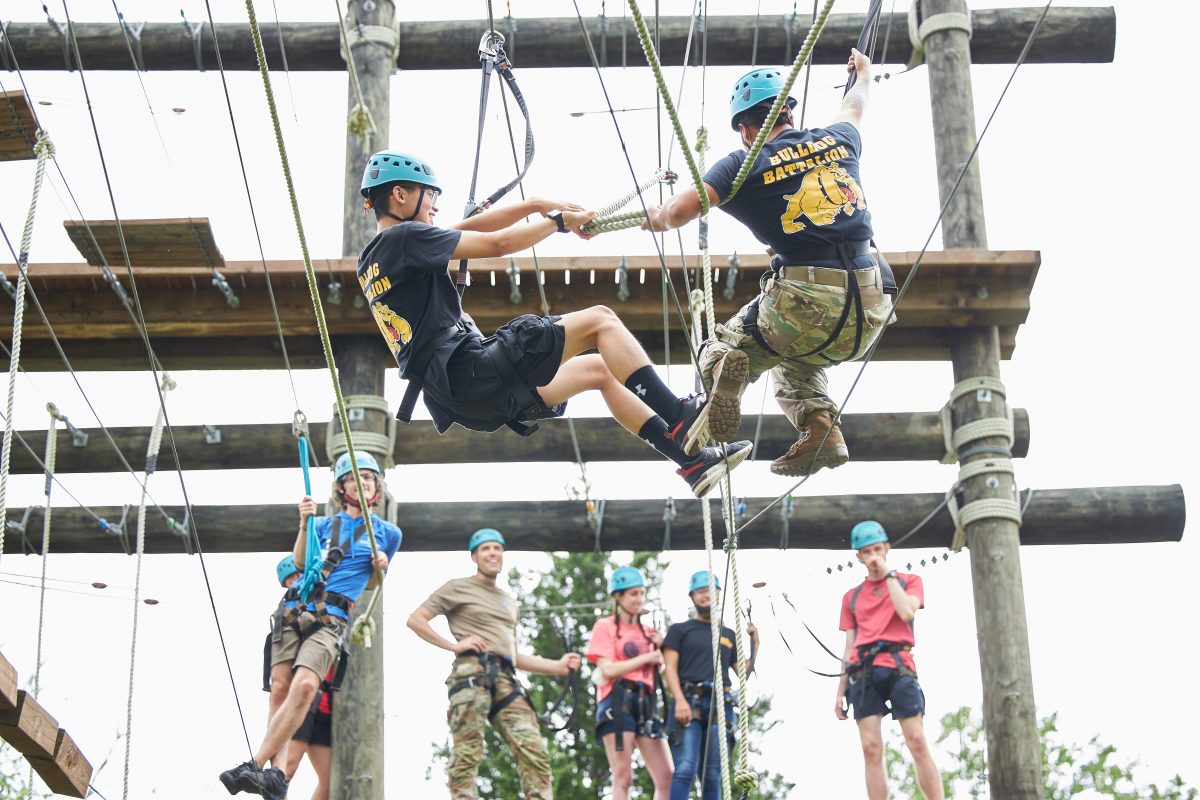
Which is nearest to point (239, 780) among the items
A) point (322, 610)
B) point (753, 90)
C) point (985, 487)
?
point (322, 610)

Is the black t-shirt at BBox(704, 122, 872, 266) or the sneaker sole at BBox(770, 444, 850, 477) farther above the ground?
the black t-shirt at BBox(704, 122, 872, 266)

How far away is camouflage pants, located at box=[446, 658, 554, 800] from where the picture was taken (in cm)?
752

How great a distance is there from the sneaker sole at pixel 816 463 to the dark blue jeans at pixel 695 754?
1.96 metres

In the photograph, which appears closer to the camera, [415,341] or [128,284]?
[415,341]

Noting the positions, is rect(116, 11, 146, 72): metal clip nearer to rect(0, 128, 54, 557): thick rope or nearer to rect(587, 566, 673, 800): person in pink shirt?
rect(0, 128, 54, 557): thick rope

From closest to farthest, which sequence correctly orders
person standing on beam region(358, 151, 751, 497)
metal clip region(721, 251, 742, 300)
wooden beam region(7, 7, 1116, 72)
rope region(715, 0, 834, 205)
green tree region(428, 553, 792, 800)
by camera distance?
rope region(715, 0, 834, 205), person standing on beam region(358, 151, 751, 497), metal clip region(721, 251, 742, 300), wooden beam region(7, 7, 1116, 72), green tree region(428, 553, 792, 800)

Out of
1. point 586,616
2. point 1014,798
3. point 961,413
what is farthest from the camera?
point 586,616

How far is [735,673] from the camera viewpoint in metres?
8.24

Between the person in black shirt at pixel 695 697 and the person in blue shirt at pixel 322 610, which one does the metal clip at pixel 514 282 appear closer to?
the person in blue shirt at pixel 322 610

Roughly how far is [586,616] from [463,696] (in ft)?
51.8

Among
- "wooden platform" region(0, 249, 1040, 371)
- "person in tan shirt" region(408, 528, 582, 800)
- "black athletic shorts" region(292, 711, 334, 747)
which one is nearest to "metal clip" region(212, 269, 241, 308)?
"wooden platform" region(0, 249, 1040, 371)

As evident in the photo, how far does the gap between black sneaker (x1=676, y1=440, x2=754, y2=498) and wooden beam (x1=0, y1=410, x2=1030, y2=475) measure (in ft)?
11.9

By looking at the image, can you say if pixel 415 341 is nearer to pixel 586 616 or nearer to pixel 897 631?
pixel 897 631

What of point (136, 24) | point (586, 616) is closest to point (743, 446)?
point (136, 24)
